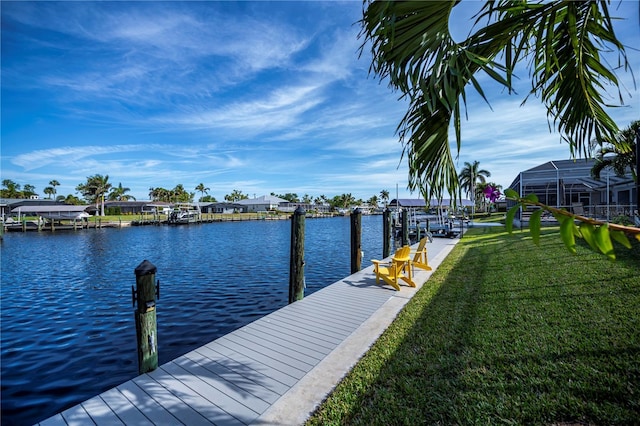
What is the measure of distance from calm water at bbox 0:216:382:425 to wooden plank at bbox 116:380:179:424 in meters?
2.14

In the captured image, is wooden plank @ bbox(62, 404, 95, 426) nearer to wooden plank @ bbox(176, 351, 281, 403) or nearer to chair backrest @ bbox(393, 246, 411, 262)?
wooden plank @ bbox(176, 351, 281, 403)

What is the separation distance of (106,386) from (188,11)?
810 cm

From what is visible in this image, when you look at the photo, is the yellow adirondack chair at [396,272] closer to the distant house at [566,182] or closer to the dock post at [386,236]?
the dock post at [386,236]

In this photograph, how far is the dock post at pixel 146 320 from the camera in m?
4.50

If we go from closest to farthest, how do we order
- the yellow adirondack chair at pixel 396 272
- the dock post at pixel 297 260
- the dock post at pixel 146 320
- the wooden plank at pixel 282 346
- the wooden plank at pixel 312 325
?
the dock post at pixel 146 320, the wooden plank at pixel 282 346, the wooden plank at pixel 312 325, the dock post at pixel 297 260, the yellow adirondack chair at pixel 396 272

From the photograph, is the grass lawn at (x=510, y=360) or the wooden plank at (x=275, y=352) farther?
the wooden plank at (x=275, y=352)

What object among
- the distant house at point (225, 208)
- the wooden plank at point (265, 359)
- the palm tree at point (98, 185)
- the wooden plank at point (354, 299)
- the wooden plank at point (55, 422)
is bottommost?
the wooden plank at point (55, 422)

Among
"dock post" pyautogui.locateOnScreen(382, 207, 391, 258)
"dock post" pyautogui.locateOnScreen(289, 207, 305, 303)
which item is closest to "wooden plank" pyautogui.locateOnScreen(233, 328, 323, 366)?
"dock post" pyautogui.locateOnScreen(289, 207, 305, 303)

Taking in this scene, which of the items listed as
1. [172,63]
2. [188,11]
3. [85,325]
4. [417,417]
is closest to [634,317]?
[417,417]

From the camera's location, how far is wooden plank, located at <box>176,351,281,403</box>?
3836 millimetres

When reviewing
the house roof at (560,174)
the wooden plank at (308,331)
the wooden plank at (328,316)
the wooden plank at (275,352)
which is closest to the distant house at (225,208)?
the house roof at (560,174)

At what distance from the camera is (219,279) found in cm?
1422

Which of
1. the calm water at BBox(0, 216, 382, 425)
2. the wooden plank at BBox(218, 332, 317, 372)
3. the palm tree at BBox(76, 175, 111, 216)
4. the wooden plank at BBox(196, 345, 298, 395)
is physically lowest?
the calm water at BBox(0, 216, 382, 425)

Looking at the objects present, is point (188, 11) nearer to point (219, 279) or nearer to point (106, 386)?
point (106, 386)
